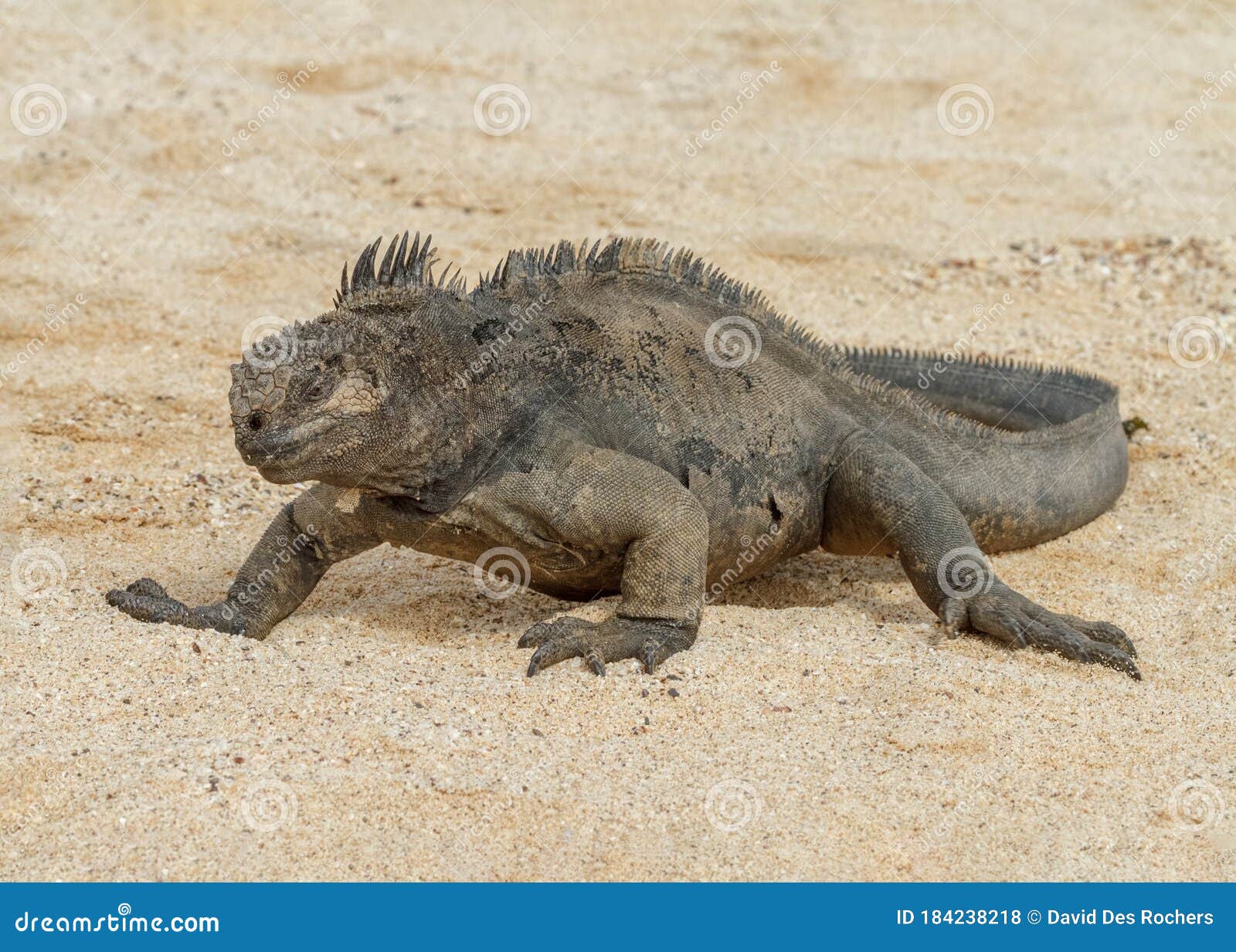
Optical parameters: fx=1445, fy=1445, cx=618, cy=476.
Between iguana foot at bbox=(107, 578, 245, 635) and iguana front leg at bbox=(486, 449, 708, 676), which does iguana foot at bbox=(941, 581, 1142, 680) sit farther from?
iguana foot at bbox=(107, 578, 245, 635)

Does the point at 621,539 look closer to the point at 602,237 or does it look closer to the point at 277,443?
the point at 277,443

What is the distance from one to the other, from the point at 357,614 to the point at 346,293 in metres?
1.61

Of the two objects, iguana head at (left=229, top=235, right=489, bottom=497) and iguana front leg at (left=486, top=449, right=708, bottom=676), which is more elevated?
iguana head at (left=229, top=235, right=489, bottom=497)

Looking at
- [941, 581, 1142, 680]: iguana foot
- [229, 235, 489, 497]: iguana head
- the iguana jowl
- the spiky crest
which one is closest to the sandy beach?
[941, 581, 1142, 680]: iguana foot

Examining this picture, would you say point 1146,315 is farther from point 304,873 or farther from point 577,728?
point 304,873

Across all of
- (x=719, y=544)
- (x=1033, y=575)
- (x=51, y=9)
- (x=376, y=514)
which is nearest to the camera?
(x=376, y=514)

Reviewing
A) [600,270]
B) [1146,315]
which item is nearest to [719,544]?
[600,270]

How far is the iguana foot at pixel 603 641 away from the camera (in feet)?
18.7

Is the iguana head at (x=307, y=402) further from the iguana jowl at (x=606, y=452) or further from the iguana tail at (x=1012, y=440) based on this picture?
the iguana tail at (x=1012, y=440)

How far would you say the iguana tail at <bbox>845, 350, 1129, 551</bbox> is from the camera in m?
7.02

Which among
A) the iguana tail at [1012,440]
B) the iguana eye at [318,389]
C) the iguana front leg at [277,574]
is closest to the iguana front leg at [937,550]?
the iguana tail at [1012,440]

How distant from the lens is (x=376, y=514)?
5938 millimetres

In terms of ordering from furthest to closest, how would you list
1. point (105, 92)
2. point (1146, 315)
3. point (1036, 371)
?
point (105, 92)
point (1146, 315)
point (1036, 371)

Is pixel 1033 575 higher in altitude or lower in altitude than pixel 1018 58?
lower
